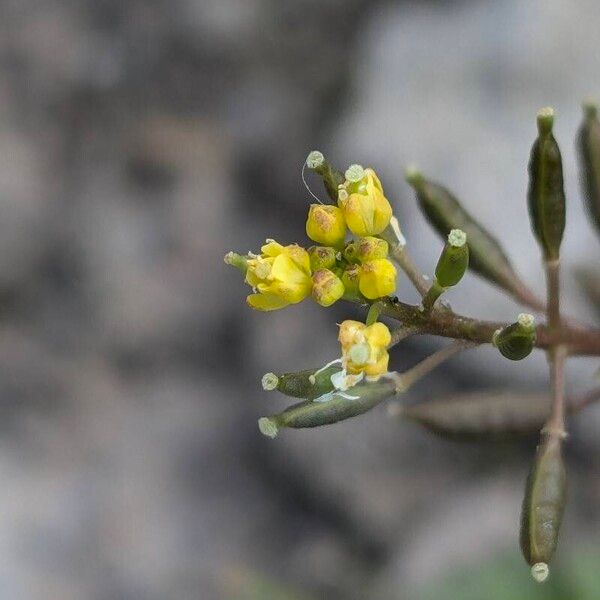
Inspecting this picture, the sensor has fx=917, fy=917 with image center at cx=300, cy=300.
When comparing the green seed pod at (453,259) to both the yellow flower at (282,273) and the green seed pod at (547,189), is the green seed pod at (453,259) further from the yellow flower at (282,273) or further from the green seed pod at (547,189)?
the green seed pod at (547,189)

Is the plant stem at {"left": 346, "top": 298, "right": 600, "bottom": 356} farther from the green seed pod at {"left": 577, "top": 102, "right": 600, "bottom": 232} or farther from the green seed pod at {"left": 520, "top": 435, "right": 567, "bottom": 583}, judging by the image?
the green seed pod at {"left": 577, "top": 102, "right": 600, "bottom": 232}

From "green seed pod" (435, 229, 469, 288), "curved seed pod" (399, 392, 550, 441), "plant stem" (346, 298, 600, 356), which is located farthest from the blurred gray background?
"green seed pod" (435, 229, 469, 288)

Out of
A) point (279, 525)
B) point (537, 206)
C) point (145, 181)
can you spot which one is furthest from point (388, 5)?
point (537, 206)

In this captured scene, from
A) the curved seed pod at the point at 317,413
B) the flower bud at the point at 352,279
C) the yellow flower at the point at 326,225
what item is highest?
the yellow flower at the point at 326,225

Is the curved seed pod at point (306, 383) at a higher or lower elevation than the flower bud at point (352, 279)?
lower

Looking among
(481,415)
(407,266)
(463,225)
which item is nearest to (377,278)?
(407,266)

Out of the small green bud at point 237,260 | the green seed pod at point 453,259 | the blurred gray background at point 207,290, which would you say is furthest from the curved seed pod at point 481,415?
the blurred gray background at point 207,290

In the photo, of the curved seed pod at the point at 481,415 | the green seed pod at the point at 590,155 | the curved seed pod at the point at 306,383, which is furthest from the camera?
the curved seed pod at the point at 481,415
